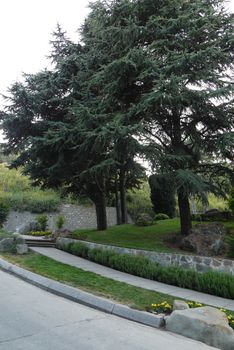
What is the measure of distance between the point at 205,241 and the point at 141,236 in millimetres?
2881

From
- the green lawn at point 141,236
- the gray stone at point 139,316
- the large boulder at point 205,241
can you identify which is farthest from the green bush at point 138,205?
the gray stone at point 139,316

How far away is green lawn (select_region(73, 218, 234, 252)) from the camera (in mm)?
11742

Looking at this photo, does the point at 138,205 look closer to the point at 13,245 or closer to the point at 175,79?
the point at 13,245

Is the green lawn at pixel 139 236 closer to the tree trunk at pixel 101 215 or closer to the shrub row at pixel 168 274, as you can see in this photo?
the tree trunk at pixel 101 215

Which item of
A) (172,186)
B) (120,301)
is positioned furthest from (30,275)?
(172,186)

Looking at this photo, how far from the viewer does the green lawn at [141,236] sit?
11.7m

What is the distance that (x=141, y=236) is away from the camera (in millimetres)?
13273

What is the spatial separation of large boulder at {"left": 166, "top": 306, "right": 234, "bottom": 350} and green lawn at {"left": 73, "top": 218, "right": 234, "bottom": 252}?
18.4ft

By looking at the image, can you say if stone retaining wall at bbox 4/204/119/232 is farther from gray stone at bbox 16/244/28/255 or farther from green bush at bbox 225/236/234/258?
green bush at bbox 225/236/234/258

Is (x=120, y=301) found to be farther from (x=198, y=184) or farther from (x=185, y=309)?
(x=198, y=184)

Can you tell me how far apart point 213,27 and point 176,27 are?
3.88 feet

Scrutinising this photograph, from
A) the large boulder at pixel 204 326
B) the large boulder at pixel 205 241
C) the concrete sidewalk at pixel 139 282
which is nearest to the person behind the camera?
the large boulder at pixel 204 326

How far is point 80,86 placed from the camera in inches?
561

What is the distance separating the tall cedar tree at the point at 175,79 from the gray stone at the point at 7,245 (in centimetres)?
550
